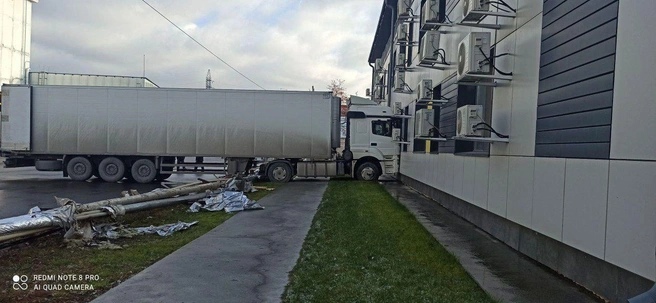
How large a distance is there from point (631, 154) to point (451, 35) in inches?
319

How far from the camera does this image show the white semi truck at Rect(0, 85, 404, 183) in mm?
19844

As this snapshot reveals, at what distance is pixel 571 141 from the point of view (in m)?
5.95

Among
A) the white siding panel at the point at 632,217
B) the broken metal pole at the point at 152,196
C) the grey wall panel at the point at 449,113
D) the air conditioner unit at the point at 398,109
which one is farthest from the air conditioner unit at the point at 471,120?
the air conditioner unit at the point at 398,109

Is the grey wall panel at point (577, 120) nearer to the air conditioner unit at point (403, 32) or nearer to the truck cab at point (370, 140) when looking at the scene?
the air conditioner unit at point (403, 32)

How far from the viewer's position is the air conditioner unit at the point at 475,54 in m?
8.01

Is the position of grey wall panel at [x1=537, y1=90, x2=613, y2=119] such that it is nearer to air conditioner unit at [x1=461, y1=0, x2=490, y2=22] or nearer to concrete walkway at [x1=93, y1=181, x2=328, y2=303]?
air conditioner unit at [x1=461, y1=0, x2=490, y2=22]

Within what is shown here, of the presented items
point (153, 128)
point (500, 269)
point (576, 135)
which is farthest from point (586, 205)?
point (153, 128)

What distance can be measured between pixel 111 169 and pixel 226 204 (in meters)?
10.2

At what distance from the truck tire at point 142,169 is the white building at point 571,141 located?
1353 centimetres

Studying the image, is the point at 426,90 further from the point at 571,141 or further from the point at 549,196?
the point at 571,141

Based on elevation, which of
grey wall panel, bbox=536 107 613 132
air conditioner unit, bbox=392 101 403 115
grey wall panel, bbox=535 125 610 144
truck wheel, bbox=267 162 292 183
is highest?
air conditioner unit, bbox=392 101 403 115

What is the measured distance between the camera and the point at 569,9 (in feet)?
20.2

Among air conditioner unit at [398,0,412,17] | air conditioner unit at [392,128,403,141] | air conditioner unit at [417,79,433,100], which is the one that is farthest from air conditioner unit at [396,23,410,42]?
air conditioner unit at [417,79,433,100]

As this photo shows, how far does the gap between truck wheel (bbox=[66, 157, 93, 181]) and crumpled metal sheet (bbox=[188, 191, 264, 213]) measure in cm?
994
